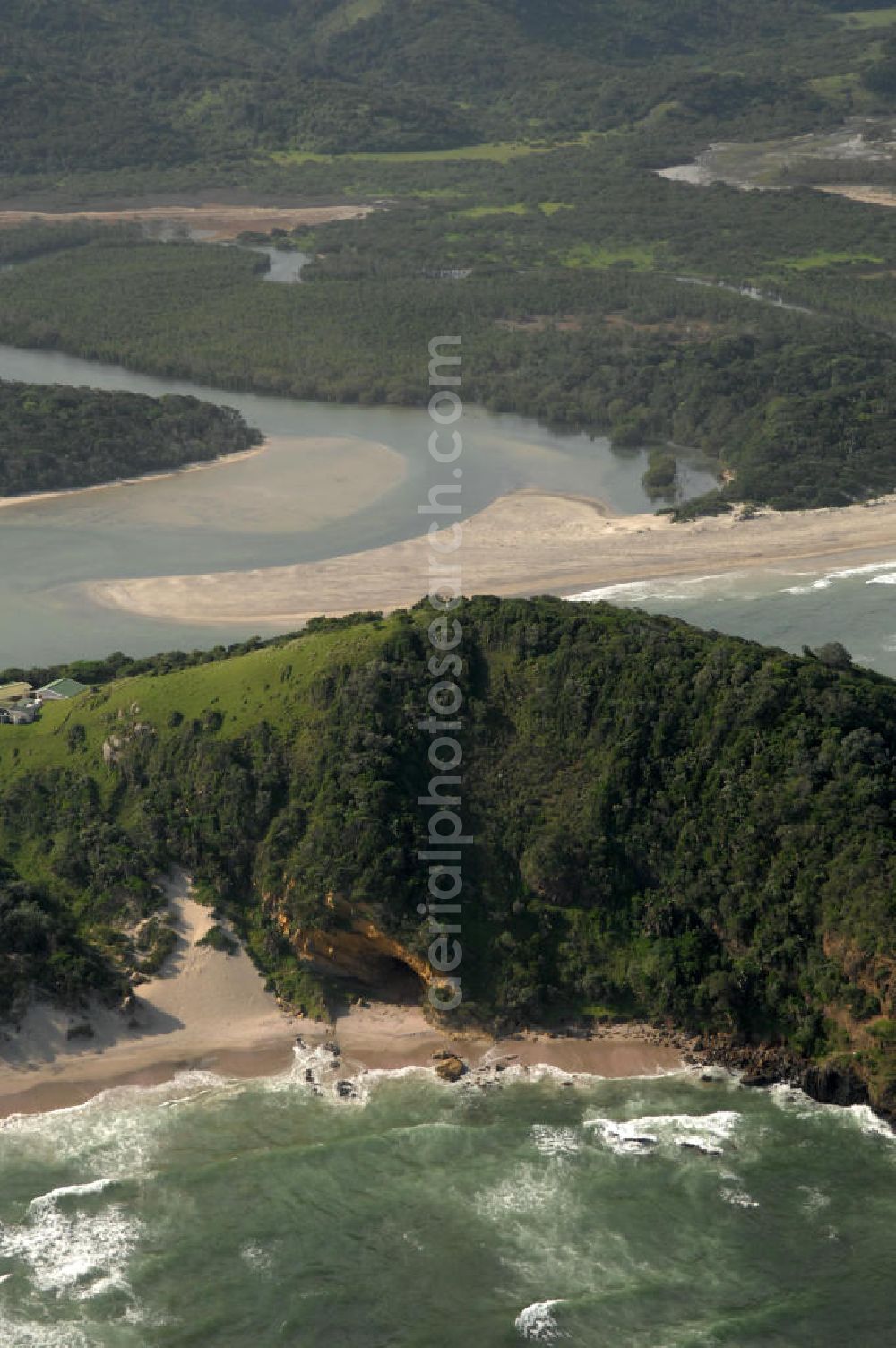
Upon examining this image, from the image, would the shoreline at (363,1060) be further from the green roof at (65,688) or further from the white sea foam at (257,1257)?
the green roof at (65,688)

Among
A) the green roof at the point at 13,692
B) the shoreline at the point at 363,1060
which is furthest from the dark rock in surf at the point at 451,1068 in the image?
the green roof at the point at 13,692

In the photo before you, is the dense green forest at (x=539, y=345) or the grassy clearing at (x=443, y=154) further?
the grassy clearing at (x=443, y=154)

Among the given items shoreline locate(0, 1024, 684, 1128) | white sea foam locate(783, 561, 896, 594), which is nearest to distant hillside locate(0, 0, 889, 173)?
white sea foam locate(783, 561, 896, 594)

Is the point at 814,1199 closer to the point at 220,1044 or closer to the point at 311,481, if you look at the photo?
the point at 220,1044

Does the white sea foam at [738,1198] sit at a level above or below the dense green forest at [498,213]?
below

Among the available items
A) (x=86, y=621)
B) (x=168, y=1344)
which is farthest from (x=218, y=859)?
(x=86, y=621)

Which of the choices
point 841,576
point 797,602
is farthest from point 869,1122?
point 841,576

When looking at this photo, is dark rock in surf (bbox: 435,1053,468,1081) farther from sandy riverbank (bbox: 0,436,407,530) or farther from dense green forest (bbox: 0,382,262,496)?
dense green forest (bbox: 0,382,262,496)
